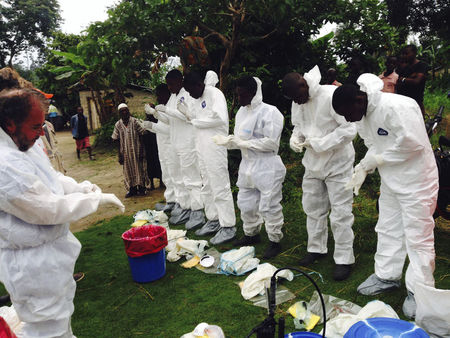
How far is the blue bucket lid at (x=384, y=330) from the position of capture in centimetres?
168

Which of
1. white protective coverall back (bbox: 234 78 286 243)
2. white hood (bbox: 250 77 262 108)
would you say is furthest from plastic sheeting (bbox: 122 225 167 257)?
white hood (bbox: 250 77 262 108)

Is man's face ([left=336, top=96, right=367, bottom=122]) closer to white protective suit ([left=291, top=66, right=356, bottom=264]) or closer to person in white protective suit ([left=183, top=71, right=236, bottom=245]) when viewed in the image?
white protective suit ([left=291, top=66, right=356, bottom=264])

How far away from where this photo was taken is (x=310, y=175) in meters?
3.24

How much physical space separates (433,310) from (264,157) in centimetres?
199

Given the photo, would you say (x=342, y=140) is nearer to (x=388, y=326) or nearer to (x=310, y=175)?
(x=310, y=175)

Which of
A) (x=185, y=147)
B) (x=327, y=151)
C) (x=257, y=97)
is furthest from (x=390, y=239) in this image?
(x=185, y=147)

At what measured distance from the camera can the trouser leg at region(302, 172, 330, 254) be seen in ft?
10.7

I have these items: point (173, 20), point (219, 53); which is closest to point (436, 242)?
point (173, 20)

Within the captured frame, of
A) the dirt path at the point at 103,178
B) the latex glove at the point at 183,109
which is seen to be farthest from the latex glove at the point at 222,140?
the dirt path at the point at 103,178

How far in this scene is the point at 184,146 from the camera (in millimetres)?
4676

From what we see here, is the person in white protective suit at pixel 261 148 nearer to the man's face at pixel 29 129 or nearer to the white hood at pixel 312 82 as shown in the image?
the white hood at pixel 312 82

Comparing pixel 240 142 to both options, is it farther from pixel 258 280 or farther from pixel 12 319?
pixel 12 319

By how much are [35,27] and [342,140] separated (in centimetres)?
2913

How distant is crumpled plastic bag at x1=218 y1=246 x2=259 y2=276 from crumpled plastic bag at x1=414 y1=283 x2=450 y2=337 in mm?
1613
